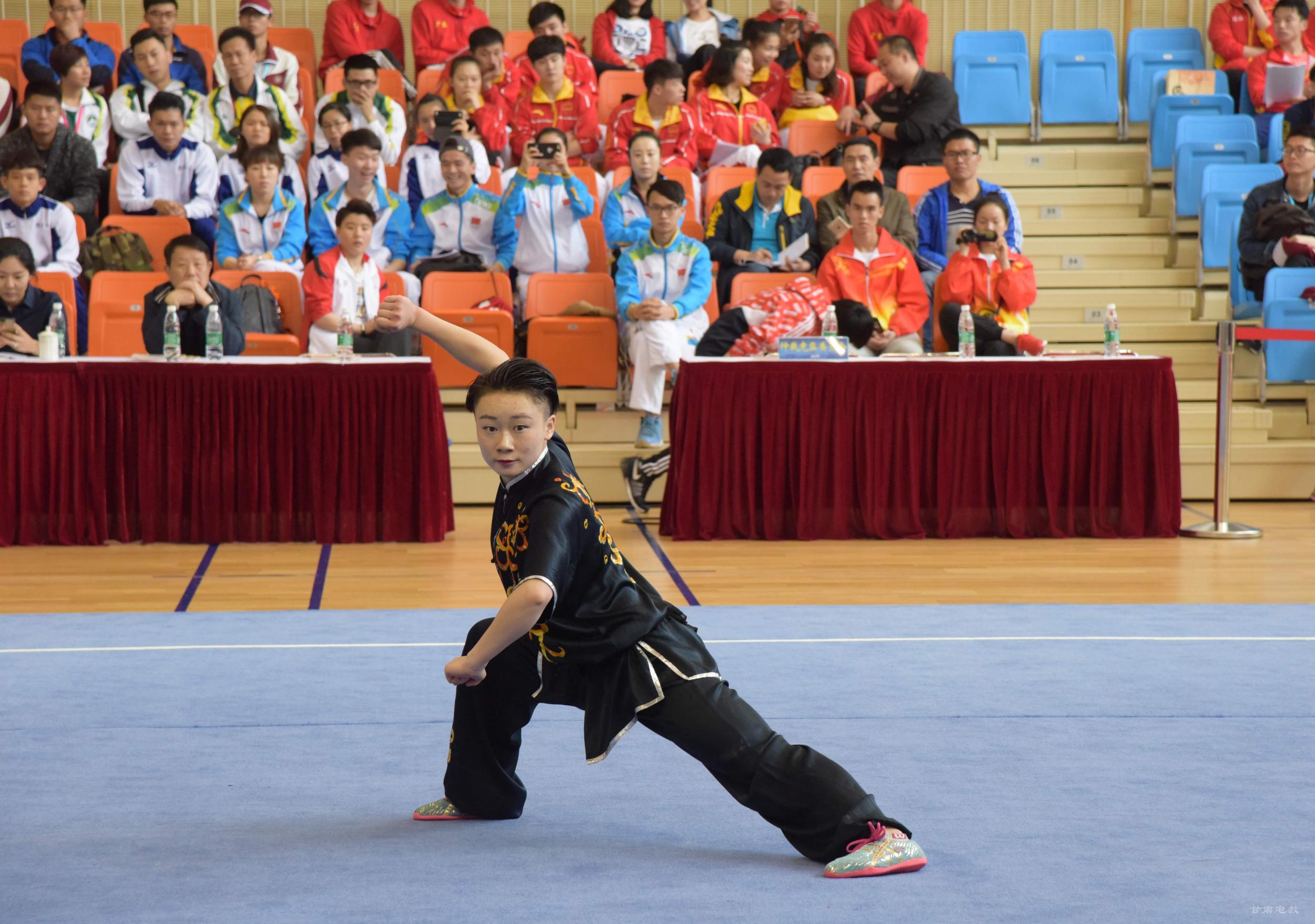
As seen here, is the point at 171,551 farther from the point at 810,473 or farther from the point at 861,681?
the point at 861,681

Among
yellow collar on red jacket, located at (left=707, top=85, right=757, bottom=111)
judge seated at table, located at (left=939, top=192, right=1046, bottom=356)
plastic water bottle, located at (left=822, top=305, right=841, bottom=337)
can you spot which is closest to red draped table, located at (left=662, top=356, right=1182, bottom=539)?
plastic water bottle, located at (left=822, top=305, right=841, bottom=337)

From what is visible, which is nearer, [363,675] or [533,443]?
[533,443]

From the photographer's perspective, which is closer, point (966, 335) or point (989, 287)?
point (966, 335)

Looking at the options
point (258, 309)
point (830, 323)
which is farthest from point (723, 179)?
point (258, 309)

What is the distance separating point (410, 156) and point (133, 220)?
1.69m

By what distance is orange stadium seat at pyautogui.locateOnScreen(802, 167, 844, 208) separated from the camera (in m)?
9.12

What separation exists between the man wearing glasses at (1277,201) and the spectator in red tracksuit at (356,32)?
5.73 metres

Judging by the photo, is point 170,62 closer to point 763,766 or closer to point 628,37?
point 628,37

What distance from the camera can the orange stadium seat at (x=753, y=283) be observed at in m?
8.18

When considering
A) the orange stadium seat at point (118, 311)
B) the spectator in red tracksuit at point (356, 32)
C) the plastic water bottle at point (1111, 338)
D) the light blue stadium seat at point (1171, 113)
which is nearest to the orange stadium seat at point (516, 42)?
the spectator in red tracksuit at point (356, 32)

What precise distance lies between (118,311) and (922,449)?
431cm

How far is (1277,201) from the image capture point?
8266 millimetres

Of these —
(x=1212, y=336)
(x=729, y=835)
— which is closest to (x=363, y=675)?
(x=729, y=835)

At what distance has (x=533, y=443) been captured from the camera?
2730mm
